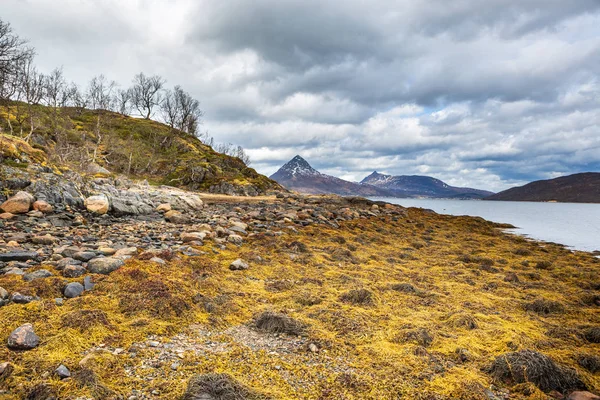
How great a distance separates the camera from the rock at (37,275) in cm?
579

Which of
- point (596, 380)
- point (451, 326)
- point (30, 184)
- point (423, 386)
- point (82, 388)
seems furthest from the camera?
point (30, 184)

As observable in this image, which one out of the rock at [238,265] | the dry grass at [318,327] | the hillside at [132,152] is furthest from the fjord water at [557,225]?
the hillside at [132,152]

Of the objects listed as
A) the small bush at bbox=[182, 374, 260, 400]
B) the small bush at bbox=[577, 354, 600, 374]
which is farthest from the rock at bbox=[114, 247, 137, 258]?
the small bush at bbox=[577, 354, 600, 374]

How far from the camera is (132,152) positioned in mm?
52781

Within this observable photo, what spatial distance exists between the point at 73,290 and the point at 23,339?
184 cm

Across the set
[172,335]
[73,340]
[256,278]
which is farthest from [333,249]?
[73,340]

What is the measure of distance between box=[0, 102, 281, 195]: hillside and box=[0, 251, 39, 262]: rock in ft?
111

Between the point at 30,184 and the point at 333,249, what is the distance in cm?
1378

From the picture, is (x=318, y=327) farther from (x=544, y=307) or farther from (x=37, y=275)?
(x=544, y=307)

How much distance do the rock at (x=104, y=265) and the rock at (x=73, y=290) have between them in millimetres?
880

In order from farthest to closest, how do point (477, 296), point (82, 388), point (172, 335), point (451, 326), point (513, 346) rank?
point (477, 296) → point (451, 326) → point (513, 346) → point (172, 335) → point (82, 388)

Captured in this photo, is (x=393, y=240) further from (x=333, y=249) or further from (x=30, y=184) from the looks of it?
(x=30, y=184)

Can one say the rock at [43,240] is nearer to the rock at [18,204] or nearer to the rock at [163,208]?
the rock at [18,204]

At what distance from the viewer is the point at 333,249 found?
12.8 m
